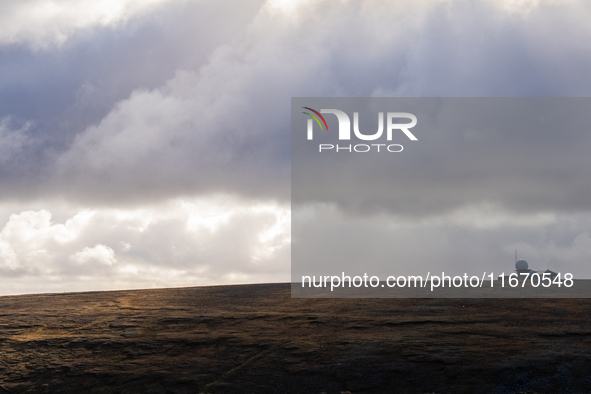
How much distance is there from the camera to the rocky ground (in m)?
12.6

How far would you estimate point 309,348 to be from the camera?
14719 mm

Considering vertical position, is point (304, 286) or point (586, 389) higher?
point (304, 286)

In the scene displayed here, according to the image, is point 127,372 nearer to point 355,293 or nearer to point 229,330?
point 229,330

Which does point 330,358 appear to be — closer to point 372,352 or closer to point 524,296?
point 372,352

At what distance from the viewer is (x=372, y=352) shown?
46.2 feet

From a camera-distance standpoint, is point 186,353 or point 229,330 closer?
point 186,353

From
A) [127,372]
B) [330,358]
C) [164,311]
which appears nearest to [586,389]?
[330,358]

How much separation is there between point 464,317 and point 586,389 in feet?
19.5

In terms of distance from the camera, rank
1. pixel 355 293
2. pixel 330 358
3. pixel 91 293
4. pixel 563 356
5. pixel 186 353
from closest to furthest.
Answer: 1. pixel 563 356
2. pixel 330 358
3. pixel 186 353
4. pixel 355 293
5. pixel 91 293

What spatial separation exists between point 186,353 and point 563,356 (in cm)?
1083

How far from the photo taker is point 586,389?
11.6 m

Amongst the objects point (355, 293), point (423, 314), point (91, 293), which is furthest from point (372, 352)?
point (91, 293)

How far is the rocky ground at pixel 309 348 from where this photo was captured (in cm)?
1263

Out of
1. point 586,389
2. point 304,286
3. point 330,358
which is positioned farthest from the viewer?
point 304,286
